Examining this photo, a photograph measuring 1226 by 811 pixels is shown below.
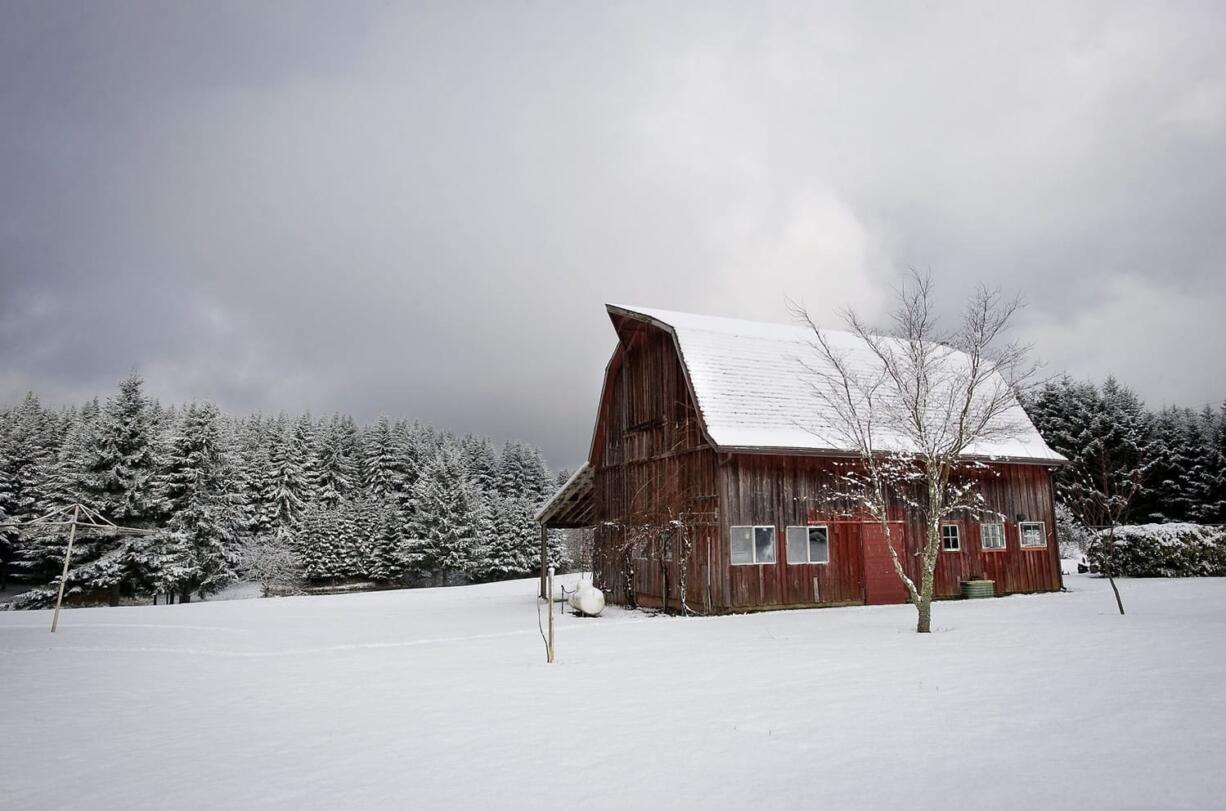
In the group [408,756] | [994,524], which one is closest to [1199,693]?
[408,756]

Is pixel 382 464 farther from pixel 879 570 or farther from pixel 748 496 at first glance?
pixel 879 570

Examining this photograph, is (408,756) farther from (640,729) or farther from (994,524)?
(994,524)

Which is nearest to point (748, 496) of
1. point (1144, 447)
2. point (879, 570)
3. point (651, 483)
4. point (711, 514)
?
point (711, 514)

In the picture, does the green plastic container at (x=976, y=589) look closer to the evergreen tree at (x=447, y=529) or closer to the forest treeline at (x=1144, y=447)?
the forest treeline at (x=1144, y=447)

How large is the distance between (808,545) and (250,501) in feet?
139

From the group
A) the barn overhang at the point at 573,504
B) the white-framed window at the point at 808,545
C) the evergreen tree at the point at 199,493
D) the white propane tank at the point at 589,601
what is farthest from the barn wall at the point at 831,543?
the evergreen tree at the point at 199,493

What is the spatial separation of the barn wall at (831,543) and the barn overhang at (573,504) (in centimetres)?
697

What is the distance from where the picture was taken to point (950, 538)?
63.1ft

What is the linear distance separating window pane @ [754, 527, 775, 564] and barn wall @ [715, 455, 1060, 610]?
14 centimetres

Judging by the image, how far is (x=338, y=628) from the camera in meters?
16.3

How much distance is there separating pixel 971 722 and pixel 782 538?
11.3 m

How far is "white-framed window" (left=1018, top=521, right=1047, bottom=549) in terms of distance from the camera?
800 inches

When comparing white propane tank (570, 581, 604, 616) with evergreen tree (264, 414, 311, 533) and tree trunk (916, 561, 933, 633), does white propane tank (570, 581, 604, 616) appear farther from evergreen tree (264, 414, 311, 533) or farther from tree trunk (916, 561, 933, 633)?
evergreen tree (264, 414, 311, 533)

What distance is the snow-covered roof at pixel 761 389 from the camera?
16812 mm
